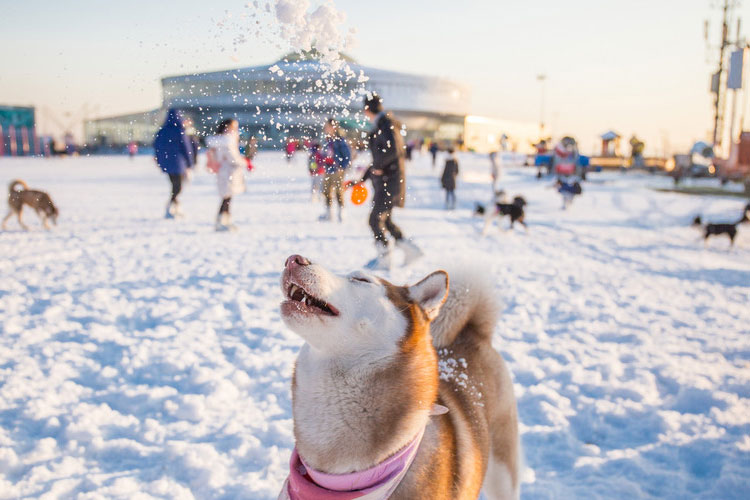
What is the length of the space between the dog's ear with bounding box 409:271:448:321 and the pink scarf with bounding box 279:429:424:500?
47 centimetres

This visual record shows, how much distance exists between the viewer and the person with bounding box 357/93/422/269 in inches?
221

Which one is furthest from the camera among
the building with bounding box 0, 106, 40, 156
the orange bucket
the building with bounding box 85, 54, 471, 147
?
the building with bounding box 0, 106, 40, 156

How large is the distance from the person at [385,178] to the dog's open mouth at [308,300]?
3.22 meters

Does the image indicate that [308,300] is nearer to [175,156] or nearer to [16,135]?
[175,156]

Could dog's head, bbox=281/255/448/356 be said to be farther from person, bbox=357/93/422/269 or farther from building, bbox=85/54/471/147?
person, bbox=357/93/422/269

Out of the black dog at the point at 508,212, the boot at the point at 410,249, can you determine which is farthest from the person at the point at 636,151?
the boot at the point at 410,249

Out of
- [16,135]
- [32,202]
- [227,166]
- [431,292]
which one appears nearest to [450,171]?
[227,166]

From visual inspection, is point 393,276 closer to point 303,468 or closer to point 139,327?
point 139,327

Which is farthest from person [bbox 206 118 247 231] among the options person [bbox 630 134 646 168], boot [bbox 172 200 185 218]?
person [bbox 630 134 646 168]

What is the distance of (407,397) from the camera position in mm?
1800

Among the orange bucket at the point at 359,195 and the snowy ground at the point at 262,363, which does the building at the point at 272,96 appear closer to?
the snowy ground at the point at 262,363

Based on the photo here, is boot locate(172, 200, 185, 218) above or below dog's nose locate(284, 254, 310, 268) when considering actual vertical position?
below

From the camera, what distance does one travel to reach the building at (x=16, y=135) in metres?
44.0

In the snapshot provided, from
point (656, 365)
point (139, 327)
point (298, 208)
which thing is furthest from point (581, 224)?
point (139, 327)
